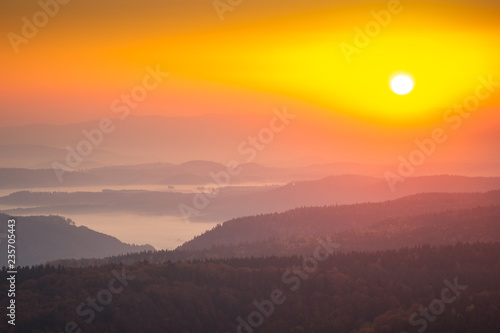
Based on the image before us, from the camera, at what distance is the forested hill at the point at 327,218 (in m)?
129

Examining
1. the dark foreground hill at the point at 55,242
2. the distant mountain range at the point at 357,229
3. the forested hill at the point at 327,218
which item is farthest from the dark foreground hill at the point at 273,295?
the dark foreground hill at the point at 55,242

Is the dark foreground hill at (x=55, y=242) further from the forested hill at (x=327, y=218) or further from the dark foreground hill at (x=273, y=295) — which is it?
the dark foreground hill at (x=273, y=295)

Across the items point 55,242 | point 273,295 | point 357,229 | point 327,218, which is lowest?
point 273,295

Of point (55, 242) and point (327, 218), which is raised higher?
point (55, 242)

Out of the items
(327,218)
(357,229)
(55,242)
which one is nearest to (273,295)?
(357,229)

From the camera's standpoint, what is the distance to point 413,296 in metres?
64.6

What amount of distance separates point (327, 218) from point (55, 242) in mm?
77277

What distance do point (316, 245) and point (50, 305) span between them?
159 ft

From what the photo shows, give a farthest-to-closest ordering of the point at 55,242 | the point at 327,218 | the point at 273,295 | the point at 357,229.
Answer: the point at 55,242 < the point at 327,218 < the point at 357,229 < the point at 273,295

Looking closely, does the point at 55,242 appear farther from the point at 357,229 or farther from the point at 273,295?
the point at 273,295

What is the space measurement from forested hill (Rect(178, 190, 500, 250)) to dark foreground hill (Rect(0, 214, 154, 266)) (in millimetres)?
40573

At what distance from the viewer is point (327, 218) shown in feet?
444

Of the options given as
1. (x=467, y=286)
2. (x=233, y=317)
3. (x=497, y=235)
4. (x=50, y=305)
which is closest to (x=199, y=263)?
(x=233, y=317)

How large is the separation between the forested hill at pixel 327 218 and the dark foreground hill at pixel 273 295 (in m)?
51.2
